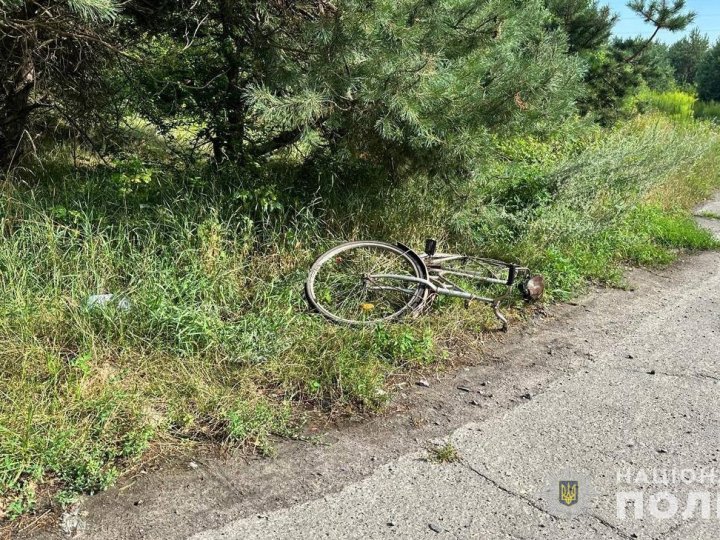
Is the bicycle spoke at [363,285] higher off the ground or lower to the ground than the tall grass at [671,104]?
lower

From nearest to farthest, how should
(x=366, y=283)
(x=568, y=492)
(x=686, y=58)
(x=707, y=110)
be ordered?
1. (x=568, y=492)
2. (x=366, y=283)
3. (x=707, y=110)
4. (x=686, y=58)

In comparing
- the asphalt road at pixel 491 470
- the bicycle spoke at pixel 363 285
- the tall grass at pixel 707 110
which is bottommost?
the asphalt road at pixel 491 470

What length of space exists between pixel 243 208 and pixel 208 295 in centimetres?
106

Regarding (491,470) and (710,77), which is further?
(710,77)

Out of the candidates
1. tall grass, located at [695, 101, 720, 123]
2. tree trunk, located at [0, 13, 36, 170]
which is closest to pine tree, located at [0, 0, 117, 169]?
tree trunk, located at [0, 13, 36, 170]

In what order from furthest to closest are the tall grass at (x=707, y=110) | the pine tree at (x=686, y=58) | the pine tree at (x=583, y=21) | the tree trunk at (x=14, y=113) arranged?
the pine tree at (x=686, y=58) → the tall grass at (x=707, y=110) → the pine tree at (x=583, y=21) → the tree trunk at (x=14, y=113)

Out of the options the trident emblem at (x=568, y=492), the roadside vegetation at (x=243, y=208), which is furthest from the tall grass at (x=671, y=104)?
the trident emblem at (x=568, y=492)

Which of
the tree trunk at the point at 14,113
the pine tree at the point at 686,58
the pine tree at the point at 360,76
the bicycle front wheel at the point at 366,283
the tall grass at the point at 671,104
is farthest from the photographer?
the pine tree at the point at 686,58

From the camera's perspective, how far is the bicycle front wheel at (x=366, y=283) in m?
4.24

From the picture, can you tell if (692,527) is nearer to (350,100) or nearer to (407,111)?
(407,111)

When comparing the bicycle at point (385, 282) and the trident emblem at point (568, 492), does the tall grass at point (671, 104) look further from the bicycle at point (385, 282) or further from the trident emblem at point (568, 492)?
→ the trident emblem at point (568, 492)

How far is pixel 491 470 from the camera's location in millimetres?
2922

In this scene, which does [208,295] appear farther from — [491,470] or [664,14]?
[664,14]

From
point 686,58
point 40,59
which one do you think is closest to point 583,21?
point 40,59
